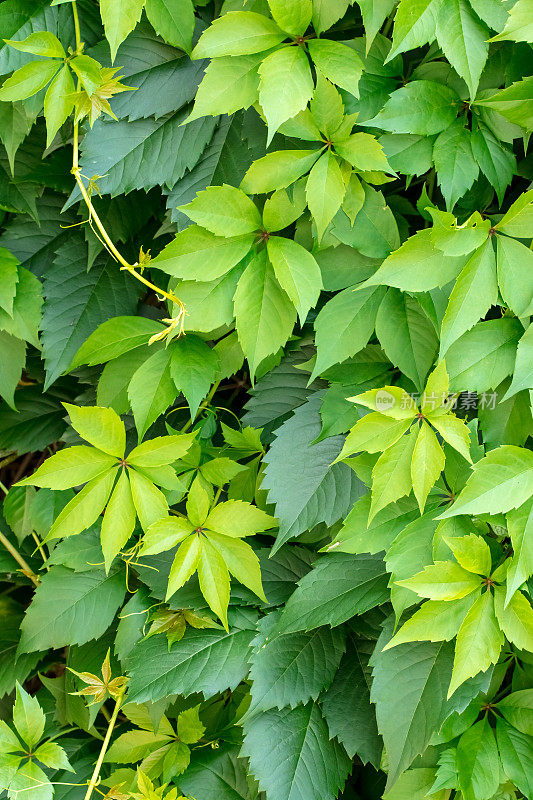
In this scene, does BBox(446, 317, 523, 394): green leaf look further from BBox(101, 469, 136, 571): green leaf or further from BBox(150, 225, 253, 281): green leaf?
BBox(101, 469, 136, 571): green leaf

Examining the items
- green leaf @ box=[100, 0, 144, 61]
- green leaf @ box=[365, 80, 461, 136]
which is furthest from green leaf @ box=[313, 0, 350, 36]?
green leaf @ box=[100, 0, 144, 61]

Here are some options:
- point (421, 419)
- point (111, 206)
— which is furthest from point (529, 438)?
point (111, 206)

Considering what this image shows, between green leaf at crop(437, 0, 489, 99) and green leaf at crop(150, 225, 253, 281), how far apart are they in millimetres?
347

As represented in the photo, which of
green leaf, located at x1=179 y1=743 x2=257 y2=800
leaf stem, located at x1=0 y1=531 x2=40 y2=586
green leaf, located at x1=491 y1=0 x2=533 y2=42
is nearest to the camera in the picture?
green leaf, located at x1=491 y1=0 x2=533 y2=42

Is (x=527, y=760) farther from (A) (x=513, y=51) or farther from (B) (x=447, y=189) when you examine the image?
(A) (x=513, y=51)

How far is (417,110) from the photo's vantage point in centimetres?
85

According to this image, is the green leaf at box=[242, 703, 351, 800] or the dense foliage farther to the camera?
the green leaf at box=[242, 703, 351, 800]

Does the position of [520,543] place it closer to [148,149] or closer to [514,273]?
[514,273]

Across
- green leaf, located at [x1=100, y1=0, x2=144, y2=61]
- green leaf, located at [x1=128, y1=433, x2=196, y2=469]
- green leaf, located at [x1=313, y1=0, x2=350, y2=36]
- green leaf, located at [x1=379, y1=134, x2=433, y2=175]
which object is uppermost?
green leaf, located at [x1=100, y1=0, x2=144, y2=61]

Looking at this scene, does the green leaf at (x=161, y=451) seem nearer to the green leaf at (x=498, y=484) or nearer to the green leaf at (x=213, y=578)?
the green leaf at (x=213, y=578)

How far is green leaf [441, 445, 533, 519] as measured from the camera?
0.79 metres

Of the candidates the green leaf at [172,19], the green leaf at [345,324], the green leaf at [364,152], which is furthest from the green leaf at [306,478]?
the green leaf at [172,19]

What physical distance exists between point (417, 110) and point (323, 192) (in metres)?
0.17

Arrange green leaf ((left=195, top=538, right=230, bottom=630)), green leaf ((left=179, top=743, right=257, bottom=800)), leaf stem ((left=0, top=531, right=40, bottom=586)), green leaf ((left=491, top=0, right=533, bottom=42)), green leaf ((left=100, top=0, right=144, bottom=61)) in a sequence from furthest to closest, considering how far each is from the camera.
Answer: leaf stem ((left=0, top=531, right=40, bottom=586))
green leaf ((left=179, top=743, right=257, bottom=800))
green leaf ((left=195, top=538, right=230, bottom=630))
green leaf ((left=100, top=0, right=144, bottom=61))
green leaf ((left=491, top=0, right=533, bottom=42))
